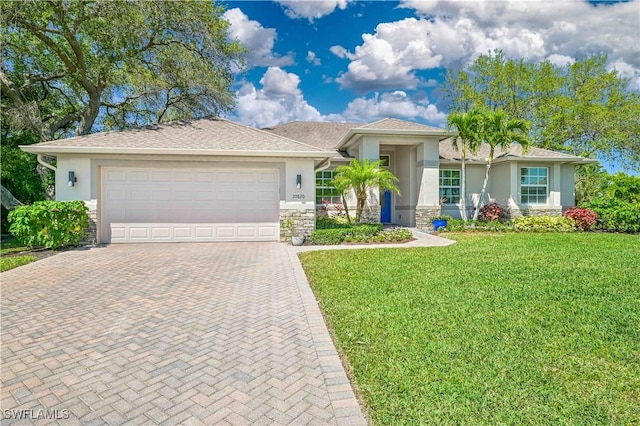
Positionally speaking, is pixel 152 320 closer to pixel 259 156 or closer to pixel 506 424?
pixel 506 424

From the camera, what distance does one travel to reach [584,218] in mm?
15117

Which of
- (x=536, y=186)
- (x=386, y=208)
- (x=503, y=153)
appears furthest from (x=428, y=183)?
(x=536, y=186)

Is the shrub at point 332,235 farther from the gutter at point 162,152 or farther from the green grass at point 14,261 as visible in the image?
the green grass at point 14,261

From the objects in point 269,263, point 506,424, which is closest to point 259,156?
point 269,263

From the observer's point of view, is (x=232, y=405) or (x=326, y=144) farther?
(x=326, y=144)

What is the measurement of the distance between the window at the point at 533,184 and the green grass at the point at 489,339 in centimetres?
1048

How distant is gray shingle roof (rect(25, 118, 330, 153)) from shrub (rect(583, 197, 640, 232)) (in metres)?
13.6

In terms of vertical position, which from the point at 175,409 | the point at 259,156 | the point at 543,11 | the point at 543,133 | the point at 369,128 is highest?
the point at 543,11

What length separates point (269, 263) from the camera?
828 centimetres

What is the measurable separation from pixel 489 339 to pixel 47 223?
11.0 metres

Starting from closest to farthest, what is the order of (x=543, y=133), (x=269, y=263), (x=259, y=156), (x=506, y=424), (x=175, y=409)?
(x=506, y=424) → (x=175, y=409) → (x=269, y=263) → (x=259, y=156) → (x=543, y=133)

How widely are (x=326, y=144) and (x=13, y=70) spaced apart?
591 inches

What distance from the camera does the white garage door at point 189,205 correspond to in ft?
36.0

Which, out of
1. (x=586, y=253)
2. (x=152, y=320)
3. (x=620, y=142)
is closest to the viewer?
(x=152, y=320)
